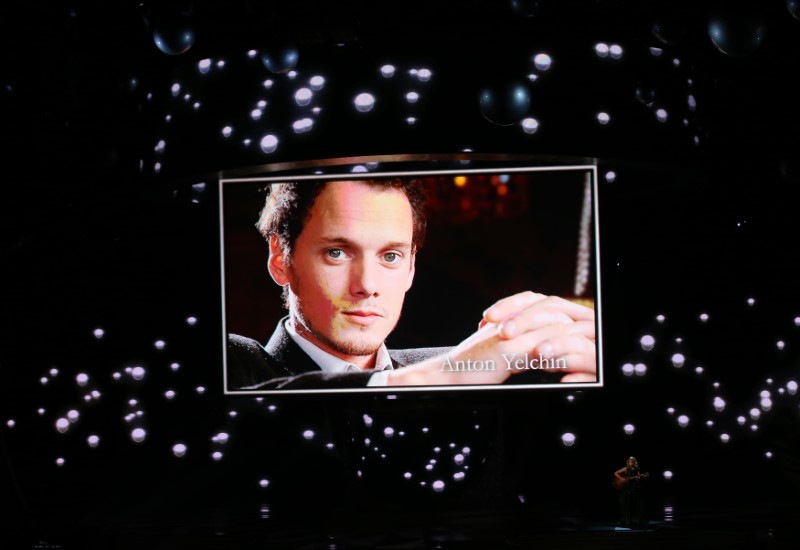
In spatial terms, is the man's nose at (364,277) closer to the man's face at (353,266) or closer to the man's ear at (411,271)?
the man's face at (353,266)

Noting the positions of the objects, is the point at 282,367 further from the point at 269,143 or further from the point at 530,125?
the point at 530,125

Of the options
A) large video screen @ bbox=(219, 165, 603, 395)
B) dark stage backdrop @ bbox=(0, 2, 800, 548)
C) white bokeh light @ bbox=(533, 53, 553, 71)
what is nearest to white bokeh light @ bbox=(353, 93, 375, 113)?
dark stage backdrop @ bbox=(0, 2, 800, 548)

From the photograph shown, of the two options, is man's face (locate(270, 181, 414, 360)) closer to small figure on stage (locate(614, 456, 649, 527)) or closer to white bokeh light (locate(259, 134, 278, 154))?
white bokeh light (locate(259, 134, 278, 154))

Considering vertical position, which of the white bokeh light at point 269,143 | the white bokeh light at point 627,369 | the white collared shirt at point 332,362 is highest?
the white bokeh light at point 269,143

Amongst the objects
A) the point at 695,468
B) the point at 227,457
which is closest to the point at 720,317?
the point at 695,468

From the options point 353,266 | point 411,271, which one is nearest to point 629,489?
point 411,271

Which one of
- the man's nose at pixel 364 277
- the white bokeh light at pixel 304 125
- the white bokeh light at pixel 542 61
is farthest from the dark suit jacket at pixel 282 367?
the white bokeh light at pixel 542 61
